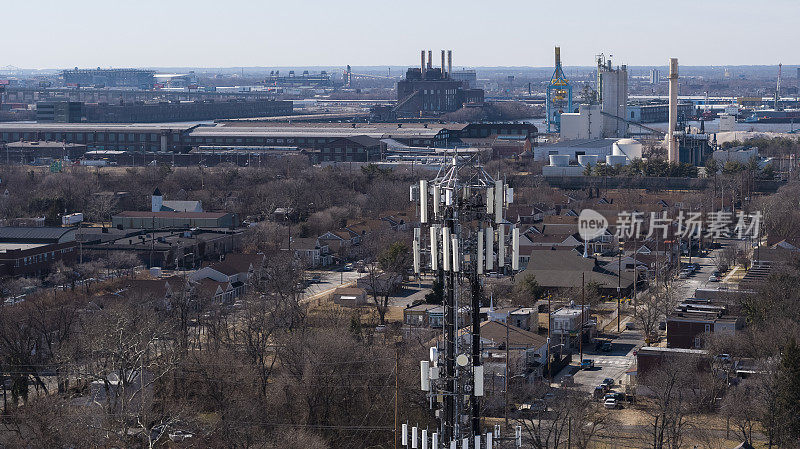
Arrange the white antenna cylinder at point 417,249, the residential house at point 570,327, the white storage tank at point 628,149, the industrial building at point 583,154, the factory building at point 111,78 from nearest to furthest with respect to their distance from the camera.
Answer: the white antenna cylinder at point 417,249
the residential house at point 570,327
the industrial building at point 583,154
the white storage tank at point 628,149
the factory building at point 111,78

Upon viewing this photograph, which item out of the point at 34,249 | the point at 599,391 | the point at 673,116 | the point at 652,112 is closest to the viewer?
the point at 599,391

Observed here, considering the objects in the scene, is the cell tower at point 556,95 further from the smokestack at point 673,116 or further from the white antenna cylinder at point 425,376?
the white antenna cylinder at point 425,376

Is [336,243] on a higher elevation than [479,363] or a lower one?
lower

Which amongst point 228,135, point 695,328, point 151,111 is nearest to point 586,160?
point 228,135

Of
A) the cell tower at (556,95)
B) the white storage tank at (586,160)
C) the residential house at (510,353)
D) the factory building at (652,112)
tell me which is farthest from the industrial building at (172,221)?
the factory building at (652,112)

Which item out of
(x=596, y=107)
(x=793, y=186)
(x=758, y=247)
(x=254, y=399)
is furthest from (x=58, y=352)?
(x=596, y=107)

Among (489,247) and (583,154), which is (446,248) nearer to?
(489,247)

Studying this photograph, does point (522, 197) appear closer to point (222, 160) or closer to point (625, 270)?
point (625, 270)

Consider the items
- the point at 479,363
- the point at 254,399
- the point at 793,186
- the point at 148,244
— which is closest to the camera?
the point at 479,363

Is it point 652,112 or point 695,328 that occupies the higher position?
point 652,112
